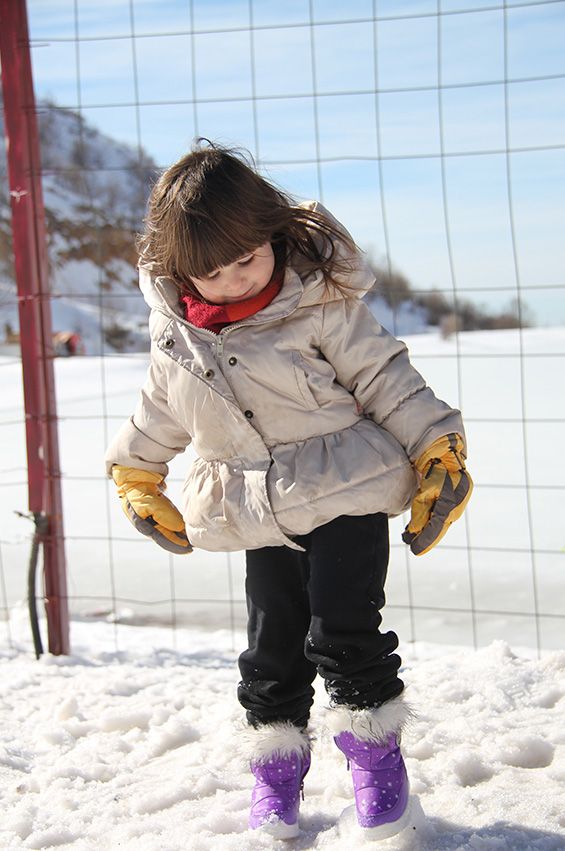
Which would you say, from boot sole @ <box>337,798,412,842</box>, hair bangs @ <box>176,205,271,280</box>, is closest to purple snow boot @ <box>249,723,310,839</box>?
boot sole @ <box>337,798,412,842</box>

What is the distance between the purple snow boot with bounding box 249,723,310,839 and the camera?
2.09m

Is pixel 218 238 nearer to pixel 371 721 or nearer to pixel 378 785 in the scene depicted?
pixel 371 721

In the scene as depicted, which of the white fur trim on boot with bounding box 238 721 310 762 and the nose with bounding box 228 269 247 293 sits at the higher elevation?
the nose with bounding box 228 269 247 293

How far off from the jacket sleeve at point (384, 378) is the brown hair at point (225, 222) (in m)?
0.07

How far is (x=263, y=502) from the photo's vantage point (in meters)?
1.94

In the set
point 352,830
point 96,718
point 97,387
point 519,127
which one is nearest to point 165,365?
point 352,830

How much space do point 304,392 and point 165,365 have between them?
0.98 feet

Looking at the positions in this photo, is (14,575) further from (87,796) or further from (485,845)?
(485,845)

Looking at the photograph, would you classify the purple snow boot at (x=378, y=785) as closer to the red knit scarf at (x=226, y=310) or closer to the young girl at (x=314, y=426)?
the young girl at (x=314, y=426)

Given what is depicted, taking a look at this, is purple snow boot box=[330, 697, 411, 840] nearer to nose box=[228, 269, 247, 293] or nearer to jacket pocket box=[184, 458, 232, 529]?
jacket pocket box=[184, 458, 232, 529]

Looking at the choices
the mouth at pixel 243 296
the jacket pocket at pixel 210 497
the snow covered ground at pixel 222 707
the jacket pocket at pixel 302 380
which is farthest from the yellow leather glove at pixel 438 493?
the snow covered ground at pixel 222 707

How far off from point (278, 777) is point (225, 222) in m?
1.13

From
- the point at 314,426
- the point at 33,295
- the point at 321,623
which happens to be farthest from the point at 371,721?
the point at 33,295

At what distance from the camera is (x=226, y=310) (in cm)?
195
